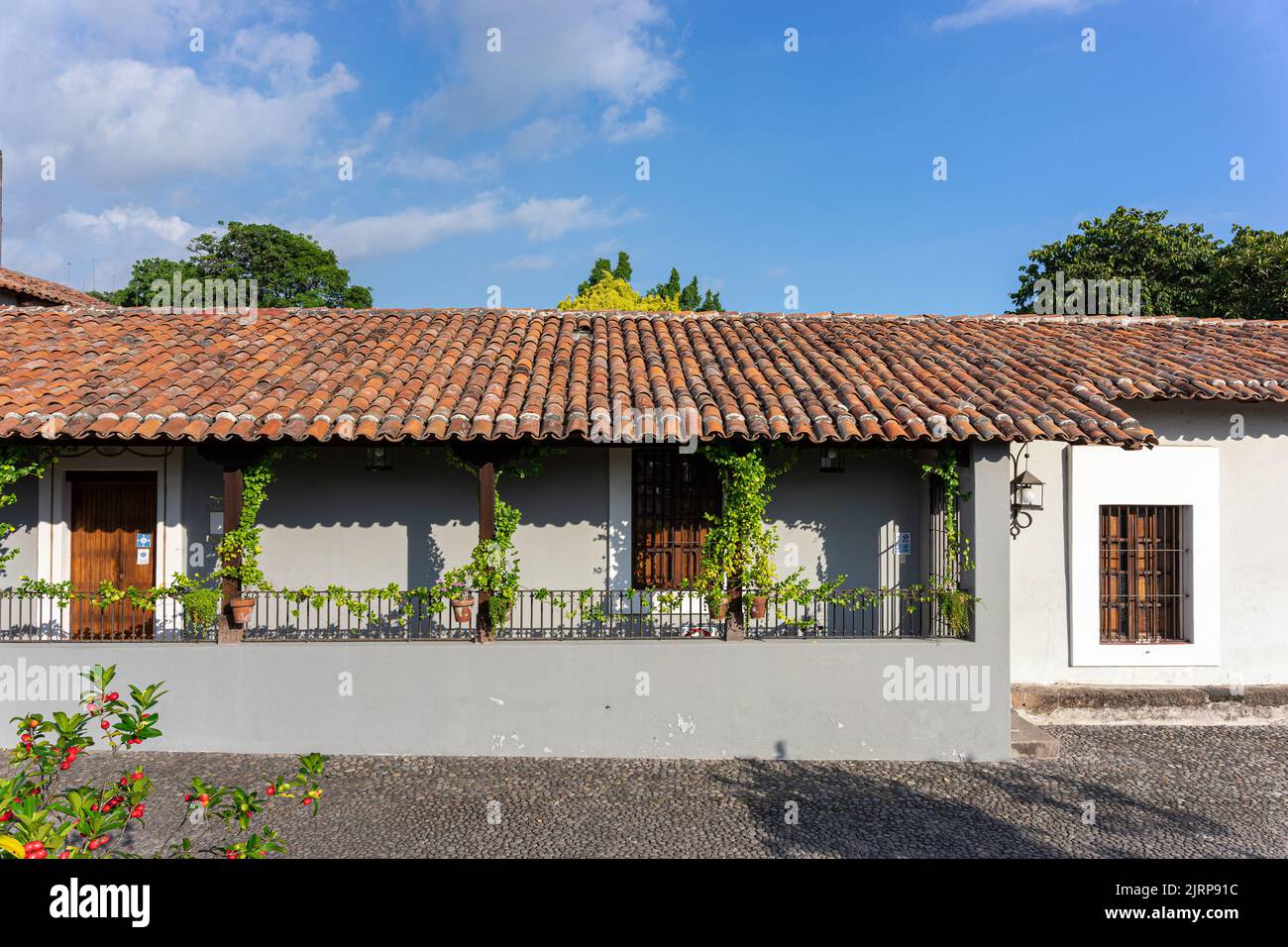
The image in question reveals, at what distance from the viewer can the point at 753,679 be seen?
6.51 m

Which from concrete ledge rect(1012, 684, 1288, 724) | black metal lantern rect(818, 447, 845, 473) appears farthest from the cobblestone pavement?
black metal lantern rect(818, 447, 845, 473)

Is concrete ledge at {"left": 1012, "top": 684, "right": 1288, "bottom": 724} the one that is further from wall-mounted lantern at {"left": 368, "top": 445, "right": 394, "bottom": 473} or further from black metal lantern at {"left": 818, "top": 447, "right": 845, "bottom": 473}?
wall-mounted lantern at {"left": 368, "top": 445, "right": 394, "bottom": 473}

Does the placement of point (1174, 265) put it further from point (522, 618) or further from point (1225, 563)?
point (522, 618)

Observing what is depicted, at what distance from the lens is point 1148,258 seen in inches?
855

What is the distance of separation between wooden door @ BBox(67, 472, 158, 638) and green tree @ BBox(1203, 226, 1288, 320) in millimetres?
23344

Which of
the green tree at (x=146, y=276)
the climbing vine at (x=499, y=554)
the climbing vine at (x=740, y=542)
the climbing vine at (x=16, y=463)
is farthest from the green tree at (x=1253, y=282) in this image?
the green tree at (x=146, y=276)

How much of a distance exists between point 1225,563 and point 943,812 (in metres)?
5.22

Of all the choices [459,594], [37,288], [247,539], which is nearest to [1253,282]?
[459,594]

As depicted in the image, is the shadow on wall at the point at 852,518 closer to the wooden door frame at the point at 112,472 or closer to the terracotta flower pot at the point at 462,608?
the terracotta flower pot at the point at 462,608

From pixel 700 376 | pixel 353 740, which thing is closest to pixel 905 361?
pixel 700 376

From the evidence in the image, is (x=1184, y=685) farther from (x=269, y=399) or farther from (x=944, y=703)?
(x=269, y=399)

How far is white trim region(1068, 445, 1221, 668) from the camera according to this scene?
25.2 feet

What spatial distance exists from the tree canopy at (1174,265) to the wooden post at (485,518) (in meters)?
20.2
